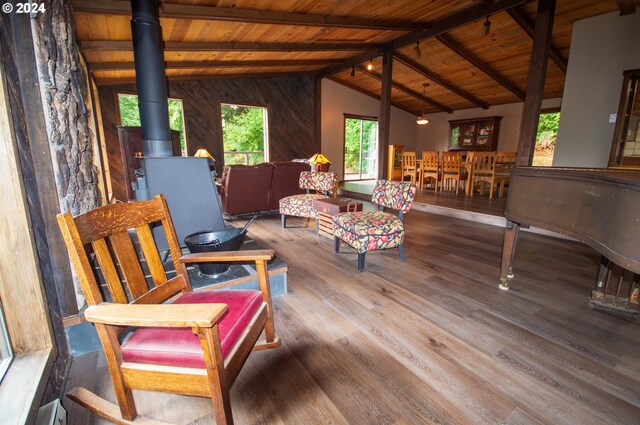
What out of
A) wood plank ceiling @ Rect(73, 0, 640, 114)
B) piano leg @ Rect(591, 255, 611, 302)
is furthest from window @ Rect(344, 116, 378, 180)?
piano leg @ Rect(591, 255, 611, 302)

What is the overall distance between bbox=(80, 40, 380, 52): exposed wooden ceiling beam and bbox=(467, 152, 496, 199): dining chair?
3008 mm

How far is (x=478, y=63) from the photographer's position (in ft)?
20.5

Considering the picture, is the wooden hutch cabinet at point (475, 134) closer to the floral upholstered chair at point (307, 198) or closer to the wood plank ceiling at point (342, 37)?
the wood plank ceiling at point (342, 37)

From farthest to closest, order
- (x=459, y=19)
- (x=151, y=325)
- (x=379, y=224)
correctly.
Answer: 1. (x=459, y=19)
2. (x=379, y=224)
3. (x=151, y=325)

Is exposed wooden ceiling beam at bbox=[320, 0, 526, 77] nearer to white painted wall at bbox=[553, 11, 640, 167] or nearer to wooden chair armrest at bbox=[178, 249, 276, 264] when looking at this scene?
white painted wall at bbox=[553, 11, 640, 167]

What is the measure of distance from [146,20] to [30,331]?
2481mm

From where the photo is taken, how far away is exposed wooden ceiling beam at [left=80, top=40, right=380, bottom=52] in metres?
3.88

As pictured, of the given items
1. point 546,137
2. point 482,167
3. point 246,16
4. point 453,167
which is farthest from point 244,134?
point 546,137

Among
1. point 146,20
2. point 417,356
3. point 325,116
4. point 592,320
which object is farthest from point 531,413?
point 325,116

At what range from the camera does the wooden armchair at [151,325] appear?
2.80ft

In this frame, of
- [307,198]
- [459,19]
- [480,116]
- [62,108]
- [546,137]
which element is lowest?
[307,198]

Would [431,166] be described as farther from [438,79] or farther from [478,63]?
[438,79]

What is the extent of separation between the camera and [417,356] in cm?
154

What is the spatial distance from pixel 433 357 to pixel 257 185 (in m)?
3.51
